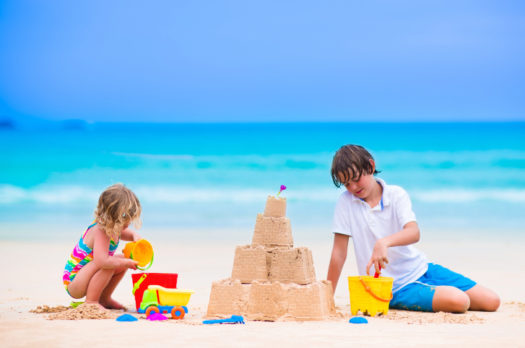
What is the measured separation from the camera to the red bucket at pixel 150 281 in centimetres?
456

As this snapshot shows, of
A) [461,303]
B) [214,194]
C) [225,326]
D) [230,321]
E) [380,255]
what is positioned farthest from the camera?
[214,194]

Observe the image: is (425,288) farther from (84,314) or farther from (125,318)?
(84,314)

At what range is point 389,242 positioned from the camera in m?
4.36

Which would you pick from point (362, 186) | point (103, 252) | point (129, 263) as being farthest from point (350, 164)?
point (103, 252)

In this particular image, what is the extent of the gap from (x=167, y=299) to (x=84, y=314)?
19.3 inches

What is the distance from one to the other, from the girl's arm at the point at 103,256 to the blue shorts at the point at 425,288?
1.74m

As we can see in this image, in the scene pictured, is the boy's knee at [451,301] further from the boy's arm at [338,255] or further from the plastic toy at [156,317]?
the plastic toy at [156,317]

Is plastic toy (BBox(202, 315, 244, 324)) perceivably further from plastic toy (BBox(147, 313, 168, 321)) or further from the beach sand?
plastic toy (BBox(147, 313, 168, 321))

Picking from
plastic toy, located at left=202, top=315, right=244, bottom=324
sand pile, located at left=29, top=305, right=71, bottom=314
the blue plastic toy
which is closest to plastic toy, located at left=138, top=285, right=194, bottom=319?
plastic toy, located at left=202, top=315, right=244, bottom=324

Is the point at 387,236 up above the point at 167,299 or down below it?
above

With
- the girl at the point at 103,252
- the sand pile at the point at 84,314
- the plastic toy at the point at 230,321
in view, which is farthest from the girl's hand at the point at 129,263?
the plastic toy at the point at 230,321

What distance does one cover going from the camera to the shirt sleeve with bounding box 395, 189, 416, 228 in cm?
464

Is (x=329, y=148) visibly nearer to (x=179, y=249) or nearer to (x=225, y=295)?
(x=179, y=249)

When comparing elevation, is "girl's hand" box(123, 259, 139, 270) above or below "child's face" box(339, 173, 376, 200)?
below
